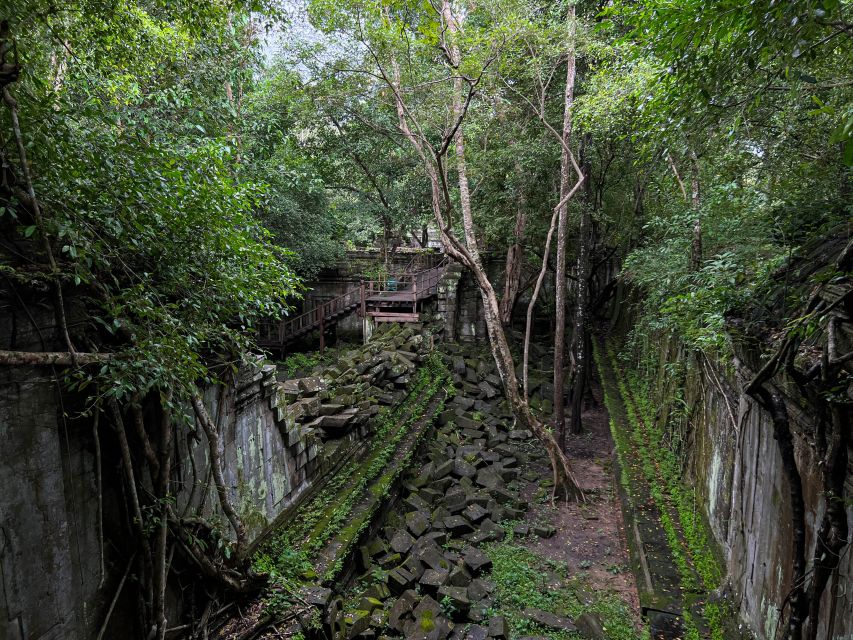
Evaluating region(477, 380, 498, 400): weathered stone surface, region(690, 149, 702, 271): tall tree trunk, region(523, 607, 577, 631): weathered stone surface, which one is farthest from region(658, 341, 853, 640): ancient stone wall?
region(477, 380, 498, 400): weathered stone surface

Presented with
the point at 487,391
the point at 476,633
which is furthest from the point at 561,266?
the point at 476,633

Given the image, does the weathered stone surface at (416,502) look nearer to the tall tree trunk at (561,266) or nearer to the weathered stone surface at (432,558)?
the weathered stone surface at (432,558)

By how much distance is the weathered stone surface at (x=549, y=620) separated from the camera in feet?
19.0

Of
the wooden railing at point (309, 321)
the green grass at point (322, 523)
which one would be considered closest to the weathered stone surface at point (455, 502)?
the green grass at point (322, 523)

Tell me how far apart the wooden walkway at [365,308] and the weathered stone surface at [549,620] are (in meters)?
10.2

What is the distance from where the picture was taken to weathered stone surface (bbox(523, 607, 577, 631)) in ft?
19.0

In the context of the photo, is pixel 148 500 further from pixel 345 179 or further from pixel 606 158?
pixel 345 179

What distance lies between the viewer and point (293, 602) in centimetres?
516

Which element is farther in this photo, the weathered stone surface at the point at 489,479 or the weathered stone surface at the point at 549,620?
the weathered stone surface at the point at 489,479

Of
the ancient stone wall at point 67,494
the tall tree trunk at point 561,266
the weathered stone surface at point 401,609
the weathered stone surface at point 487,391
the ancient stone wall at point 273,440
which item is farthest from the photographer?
the weathered stone surface at point 487,391

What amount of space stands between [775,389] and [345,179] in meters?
15.2

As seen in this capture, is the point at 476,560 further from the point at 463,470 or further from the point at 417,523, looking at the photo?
the point at 463,470

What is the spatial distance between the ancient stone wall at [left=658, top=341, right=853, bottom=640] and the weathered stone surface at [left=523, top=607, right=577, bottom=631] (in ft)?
6.13

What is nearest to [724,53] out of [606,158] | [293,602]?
[293,602]
